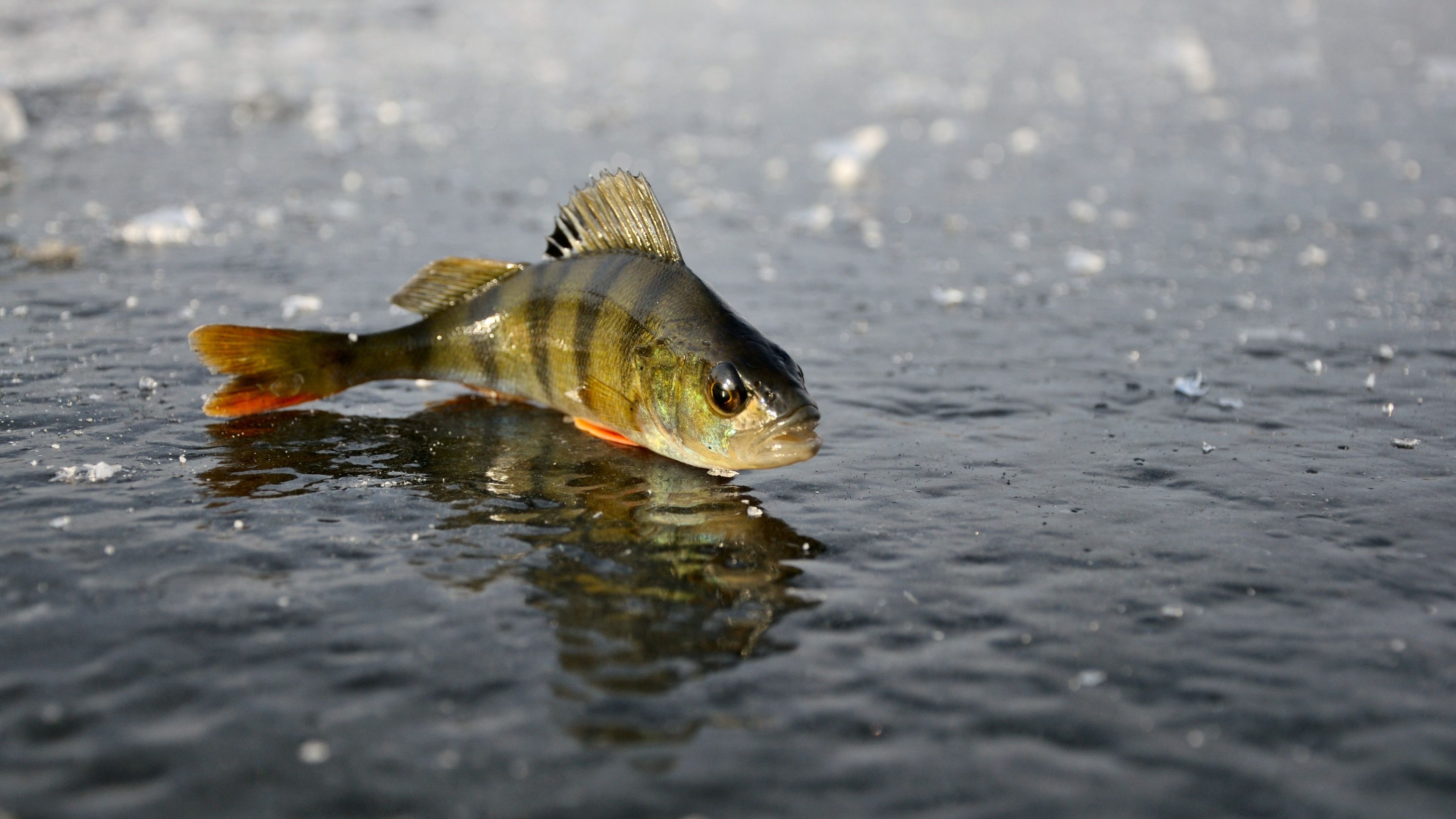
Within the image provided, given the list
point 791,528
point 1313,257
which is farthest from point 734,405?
point 1313,257

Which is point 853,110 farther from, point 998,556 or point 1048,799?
point 1048,799

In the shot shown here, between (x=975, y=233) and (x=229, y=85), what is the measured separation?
12.8m

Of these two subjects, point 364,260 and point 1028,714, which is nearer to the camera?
point 1028,714

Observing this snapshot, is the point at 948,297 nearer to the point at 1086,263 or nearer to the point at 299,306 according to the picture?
the point at 1086,263

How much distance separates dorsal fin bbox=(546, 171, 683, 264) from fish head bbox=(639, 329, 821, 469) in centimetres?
69

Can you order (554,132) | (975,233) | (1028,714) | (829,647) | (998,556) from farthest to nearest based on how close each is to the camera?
1. (554,132)
2. (975,233)
3. (998,556)
4. (829,647)
5. (1028,714)

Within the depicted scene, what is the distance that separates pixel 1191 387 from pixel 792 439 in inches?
119

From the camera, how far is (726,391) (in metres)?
5.01

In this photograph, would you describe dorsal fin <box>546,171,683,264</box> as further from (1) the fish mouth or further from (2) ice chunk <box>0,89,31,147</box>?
(2) ice chunk <box>0,89,31,147</box>

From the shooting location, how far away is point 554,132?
15.9 m

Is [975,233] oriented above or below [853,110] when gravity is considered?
below

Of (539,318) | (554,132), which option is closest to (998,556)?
(539,318)

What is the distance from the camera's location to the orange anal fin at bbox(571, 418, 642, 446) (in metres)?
5.71

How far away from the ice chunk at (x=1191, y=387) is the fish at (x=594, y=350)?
2.49 meters
